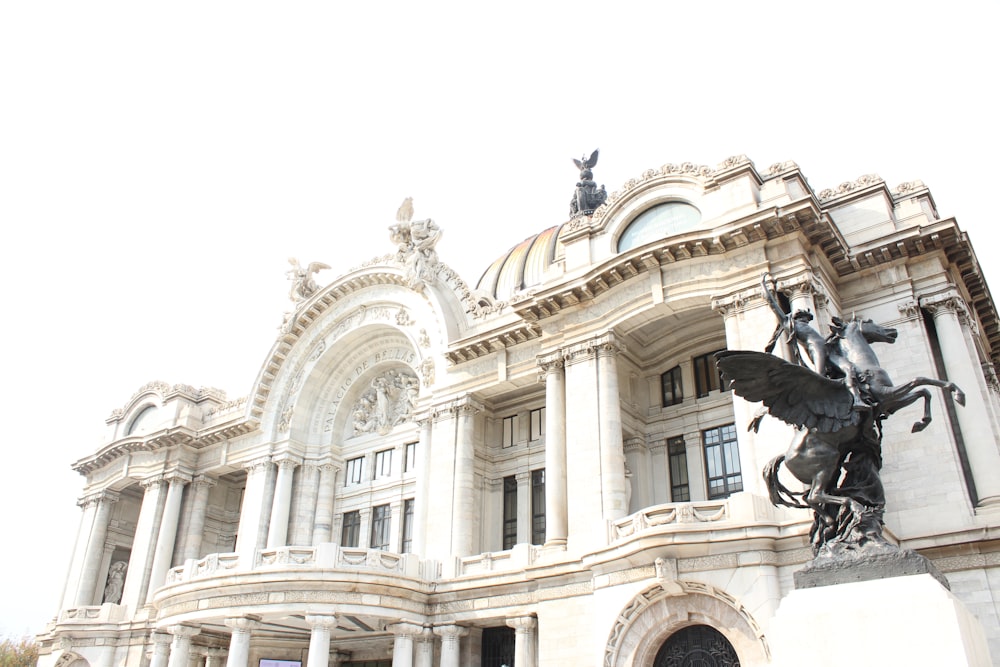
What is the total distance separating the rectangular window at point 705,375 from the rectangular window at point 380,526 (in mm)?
13691

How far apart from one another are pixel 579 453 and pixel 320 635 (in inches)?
364

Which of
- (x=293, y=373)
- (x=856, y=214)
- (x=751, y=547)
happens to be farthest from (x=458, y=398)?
(x=856, y=214)

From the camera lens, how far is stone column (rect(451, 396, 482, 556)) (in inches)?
1039

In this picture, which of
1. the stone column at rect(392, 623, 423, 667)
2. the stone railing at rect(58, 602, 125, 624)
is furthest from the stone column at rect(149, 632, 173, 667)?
the stone column at rect(392, 623, 423, 667)

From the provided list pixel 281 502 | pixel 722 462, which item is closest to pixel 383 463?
pixel 281 502

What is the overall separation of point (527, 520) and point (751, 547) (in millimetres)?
10502

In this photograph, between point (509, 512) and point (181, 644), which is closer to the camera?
point (181, 644)

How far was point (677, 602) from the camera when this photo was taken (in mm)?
19594

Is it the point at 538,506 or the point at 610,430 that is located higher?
the point at 610,430

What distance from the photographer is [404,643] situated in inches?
940

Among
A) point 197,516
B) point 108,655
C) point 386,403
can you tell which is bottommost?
point 108,655

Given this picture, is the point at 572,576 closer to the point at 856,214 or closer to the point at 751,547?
the point at 751,547

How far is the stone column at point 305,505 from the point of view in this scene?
107ft

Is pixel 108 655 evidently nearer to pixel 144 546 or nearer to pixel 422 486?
pixel 144 546
